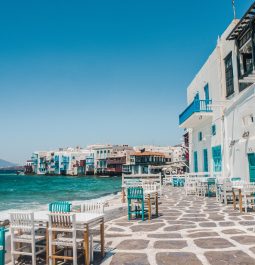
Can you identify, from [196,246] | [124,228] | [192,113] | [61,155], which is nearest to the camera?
[196,246]

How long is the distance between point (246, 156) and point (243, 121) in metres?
1.41

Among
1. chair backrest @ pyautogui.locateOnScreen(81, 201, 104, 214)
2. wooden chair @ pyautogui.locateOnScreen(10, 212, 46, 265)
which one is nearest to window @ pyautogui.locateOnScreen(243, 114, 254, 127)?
chair backrest @ pyautogui.locateOnScreen(81, 201, 104, 214)

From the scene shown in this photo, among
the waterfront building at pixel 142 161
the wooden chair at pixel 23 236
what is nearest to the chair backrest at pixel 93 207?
the wooden chair at pixel 23 236

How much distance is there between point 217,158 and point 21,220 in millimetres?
12413

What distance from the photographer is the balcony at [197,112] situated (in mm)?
16328

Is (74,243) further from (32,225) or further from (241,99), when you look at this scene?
(241,99)

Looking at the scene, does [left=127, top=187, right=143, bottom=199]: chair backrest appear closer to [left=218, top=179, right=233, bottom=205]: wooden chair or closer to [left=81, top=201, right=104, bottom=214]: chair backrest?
[left=81, top=201, right=104, bottom=214]: chair backrest

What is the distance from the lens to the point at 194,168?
20.8m

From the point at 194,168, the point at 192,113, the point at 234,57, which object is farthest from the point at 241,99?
the point at 194,168

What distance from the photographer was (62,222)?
4.76 metres

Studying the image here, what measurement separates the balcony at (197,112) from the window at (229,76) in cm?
130

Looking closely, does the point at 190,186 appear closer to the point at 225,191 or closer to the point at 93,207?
the point at 225,191

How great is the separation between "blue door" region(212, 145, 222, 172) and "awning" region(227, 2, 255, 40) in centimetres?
529

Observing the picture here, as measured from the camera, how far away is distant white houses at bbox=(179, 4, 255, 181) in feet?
38.4
